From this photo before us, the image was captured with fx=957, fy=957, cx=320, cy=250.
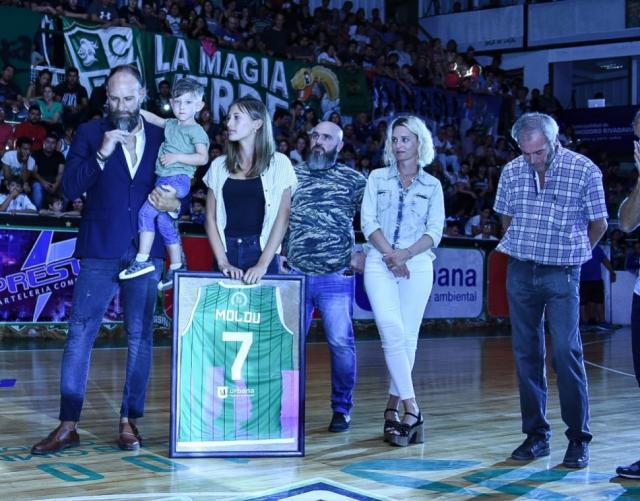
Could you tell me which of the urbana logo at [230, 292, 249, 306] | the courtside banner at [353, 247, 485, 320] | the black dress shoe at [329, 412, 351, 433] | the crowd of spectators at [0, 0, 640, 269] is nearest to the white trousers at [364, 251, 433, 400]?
the black dress shoe at [329, 412, 351, 433]

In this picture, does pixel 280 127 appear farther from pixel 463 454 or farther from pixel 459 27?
pixel 459 27

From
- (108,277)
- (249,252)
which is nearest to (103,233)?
(108,277)

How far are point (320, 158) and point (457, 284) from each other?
8.70m

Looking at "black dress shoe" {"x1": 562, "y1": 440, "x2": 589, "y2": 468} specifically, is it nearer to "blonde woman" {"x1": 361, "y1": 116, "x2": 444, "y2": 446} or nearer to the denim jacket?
"blonde woman" {"x1": 361, "y1": 116, "x2": 444, "y2": 446}

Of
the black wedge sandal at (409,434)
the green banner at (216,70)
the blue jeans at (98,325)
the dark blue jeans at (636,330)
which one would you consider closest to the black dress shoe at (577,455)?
the dark blue jeans at (636,330)

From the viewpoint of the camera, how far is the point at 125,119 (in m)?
4.84

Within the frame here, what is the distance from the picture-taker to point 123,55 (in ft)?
44.6

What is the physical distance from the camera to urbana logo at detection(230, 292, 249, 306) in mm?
4887

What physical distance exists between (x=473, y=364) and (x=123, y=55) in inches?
280

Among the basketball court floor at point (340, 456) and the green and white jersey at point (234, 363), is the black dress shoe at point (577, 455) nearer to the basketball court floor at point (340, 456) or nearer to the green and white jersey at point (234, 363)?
the basketball court floor at point (340, 456)

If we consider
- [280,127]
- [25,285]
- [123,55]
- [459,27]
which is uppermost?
[459,27]

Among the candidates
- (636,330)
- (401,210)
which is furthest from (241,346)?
(636,330)

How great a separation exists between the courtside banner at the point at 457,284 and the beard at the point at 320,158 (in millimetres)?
8019

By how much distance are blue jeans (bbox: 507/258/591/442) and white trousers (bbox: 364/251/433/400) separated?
23.6 inches
